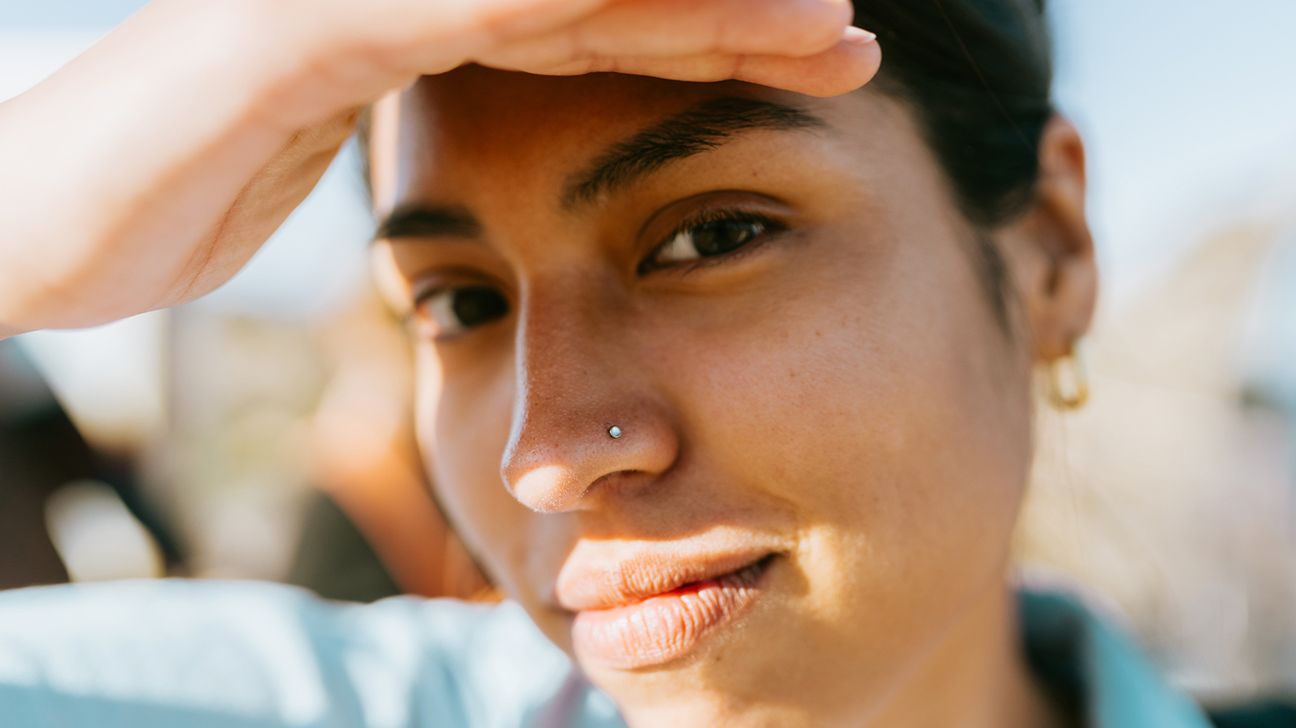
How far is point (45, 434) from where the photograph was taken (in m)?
3.41

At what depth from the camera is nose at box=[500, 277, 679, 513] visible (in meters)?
1.04

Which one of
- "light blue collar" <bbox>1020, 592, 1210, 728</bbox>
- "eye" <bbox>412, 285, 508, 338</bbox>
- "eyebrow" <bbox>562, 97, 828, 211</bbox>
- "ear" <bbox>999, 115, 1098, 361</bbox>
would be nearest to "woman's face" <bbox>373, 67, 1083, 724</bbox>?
"eyebrow" <bbox>562, 97, 828, 211</bbox>

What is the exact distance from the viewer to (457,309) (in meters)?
1.47

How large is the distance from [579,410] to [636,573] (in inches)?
8.2

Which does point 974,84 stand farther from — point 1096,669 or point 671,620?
point 1096,669

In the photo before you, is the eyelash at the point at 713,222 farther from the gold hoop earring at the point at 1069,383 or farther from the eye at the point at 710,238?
the gold hoop earring at the point at 1069,383

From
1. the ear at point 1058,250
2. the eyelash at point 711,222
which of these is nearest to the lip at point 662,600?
the eyelash at point 711,222

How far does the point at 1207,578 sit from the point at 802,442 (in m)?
3.21

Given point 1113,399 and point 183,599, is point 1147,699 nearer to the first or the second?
point 183,599

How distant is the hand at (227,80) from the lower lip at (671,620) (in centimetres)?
55

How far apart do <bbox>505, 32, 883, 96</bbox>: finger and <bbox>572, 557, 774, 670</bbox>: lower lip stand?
54 centimetres

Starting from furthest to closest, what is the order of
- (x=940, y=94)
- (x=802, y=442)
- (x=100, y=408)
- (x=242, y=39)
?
(x=100, y=408) < (x=940, y=94) < (x=802, y=442) < (x=242, y=39)

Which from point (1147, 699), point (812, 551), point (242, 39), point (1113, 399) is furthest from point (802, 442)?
point (1113, 399)

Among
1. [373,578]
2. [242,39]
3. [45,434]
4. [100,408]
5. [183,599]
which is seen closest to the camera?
[242,39]
